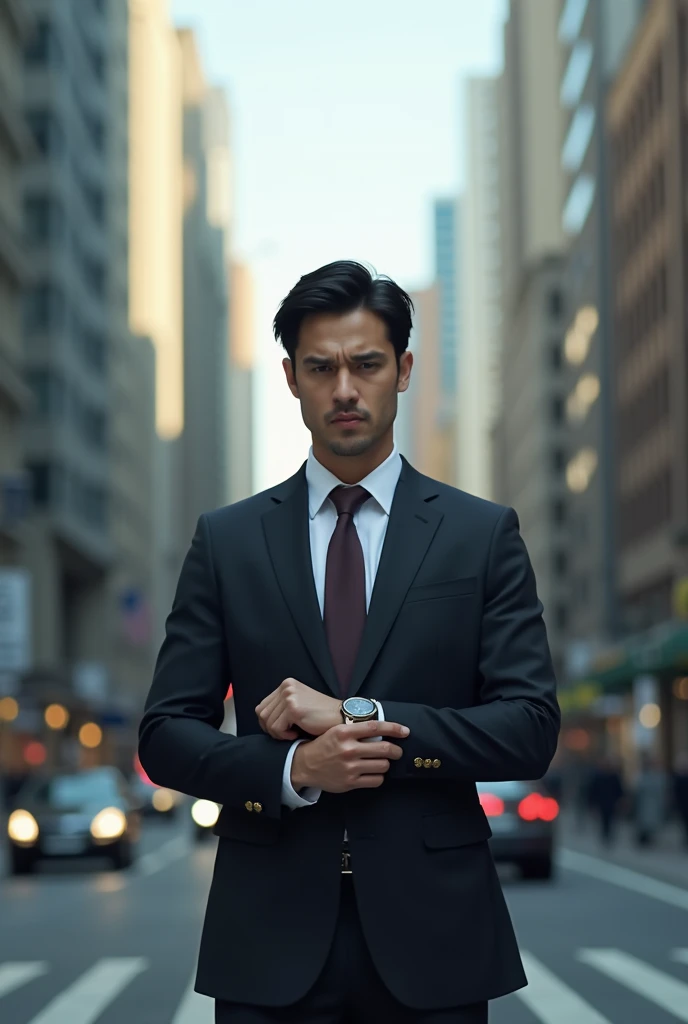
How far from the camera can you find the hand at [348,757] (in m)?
3.44

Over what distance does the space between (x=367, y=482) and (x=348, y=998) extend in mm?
986

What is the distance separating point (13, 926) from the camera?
18.7 meters

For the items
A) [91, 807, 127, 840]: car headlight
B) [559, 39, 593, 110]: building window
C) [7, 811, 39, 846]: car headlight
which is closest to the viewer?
[7, 811, 39, 846]: car headlight

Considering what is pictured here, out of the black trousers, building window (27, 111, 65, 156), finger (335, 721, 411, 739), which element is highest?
building window (27, 111, 65, 156)

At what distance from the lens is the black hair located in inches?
147

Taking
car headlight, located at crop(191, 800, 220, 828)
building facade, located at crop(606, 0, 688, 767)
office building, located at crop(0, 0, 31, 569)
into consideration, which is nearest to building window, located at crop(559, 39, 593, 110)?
building facade, located at crop(606, 0, 688, 767)

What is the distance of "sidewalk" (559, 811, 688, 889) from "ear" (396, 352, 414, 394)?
21878 millimetres

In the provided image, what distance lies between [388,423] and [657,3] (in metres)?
65.1

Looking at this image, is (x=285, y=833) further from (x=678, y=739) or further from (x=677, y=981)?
(x=678, y=739)

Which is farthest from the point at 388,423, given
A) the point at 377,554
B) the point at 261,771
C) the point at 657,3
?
the point at 657,3

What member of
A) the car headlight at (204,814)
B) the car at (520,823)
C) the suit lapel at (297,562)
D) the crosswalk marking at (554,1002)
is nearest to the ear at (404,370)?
the suit lapel at (297,562)

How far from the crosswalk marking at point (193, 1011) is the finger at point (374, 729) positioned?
7.54 meters

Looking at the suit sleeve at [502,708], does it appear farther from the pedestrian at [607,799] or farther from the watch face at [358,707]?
the pedestrian at [607,799]

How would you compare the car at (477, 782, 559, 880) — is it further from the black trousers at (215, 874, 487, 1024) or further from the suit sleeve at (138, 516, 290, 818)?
the black trousers at (215, 874, 487, 1024)
